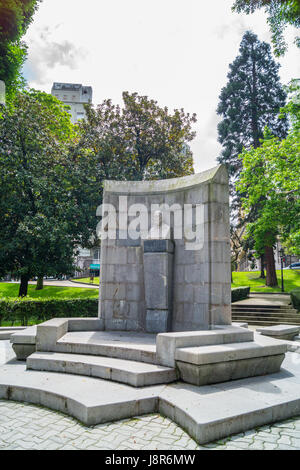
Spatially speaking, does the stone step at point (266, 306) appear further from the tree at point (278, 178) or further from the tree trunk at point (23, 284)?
the tree trunk at point (23, 284)

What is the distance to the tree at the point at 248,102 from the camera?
30.8 m

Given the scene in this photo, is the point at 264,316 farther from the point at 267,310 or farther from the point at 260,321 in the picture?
the point at 267,310

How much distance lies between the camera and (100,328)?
9.35 m

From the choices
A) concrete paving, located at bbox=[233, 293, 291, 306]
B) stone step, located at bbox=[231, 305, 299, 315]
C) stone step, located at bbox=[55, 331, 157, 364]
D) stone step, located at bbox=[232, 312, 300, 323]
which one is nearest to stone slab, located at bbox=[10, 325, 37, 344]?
stone step, located at bbox=[55, 331, 157, 364]

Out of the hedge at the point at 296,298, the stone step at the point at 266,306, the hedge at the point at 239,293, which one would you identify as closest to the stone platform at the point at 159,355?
the hedge at the point at 296,298

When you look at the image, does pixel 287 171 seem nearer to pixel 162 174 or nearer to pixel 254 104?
pixel 162 174

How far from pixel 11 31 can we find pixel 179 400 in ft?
31.0

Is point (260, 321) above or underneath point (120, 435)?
underneath

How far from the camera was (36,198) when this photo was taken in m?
21.4

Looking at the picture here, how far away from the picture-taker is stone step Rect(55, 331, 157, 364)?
6406 mm

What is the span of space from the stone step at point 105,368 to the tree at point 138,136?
19.0 meters

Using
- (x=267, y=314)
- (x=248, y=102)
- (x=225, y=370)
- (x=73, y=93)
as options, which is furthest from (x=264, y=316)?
(x=73, y=93)
